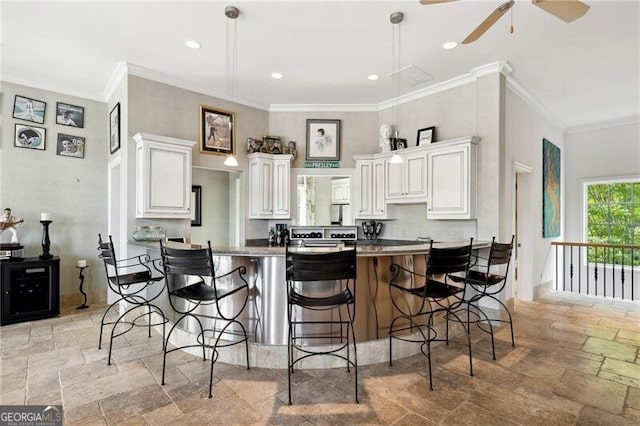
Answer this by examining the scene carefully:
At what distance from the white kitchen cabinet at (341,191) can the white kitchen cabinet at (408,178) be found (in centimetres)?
74

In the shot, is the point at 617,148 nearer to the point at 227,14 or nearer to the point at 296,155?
the point at 296,155

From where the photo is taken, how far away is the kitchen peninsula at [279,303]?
274cm

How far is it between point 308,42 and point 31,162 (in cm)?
411

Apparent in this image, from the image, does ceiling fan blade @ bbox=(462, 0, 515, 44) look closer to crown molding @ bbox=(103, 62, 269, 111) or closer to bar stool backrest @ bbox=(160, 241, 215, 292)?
bar stool backrest @ bbox=(160, 241, 215, 292)

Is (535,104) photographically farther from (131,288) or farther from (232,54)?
(131,288)

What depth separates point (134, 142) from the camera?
13.4 feet

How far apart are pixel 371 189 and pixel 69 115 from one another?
184 inches

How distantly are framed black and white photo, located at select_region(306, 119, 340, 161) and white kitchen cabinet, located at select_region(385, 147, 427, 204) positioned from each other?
3.35 ft

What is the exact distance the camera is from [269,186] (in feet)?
17.4

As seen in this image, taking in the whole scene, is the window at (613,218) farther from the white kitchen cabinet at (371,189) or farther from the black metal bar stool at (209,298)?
the black metal bar stool at (209,298)

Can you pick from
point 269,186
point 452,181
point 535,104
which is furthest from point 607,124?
point 269,186

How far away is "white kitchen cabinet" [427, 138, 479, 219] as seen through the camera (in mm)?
4086

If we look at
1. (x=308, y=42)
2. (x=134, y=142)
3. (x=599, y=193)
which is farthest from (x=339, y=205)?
(x=599, y=193)

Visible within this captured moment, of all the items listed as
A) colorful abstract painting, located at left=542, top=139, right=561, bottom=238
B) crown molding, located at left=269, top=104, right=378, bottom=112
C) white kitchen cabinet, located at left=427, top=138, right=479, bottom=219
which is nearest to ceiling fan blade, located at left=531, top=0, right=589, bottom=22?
white kitchen cabinet, located at left=427, top=138, right=479, bottom=219
